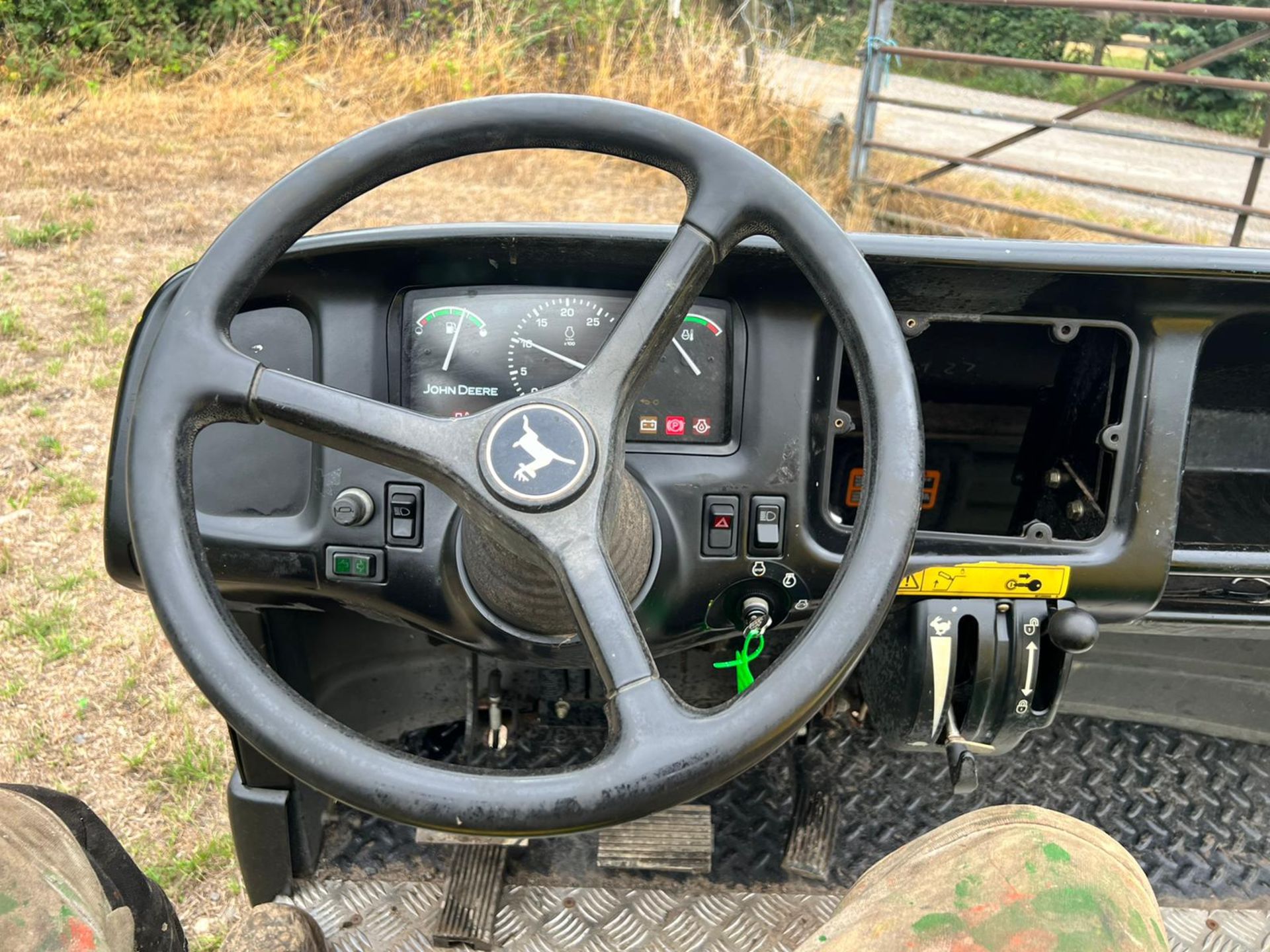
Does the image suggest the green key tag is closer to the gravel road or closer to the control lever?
the control lever

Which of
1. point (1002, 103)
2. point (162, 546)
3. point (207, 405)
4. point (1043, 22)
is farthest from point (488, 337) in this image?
point (1043, 22)

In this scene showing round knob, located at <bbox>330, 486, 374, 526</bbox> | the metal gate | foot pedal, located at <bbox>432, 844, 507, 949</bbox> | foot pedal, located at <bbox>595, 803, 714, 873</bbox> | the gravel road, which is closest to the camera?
round knob, located at <bbox>330, 486, 374, 526</bbox>

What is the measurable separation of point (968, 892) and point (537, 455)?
2.40 feet

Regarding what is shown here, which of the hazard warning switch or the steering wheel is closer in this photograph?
the steering wheel

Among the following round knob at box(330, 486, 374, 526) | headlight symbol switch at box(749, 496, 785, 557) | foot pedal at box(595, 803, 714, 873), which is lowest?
foot pedal at box(595, 803, 714, 873)

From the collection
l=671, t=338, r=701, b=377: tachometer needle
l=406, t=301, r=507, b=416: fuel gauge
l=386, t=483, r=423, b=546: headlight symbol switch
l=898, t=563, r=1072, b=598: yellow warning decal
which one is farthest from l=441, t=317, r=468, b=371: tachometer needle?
l=898, t=563, r=1072, b=598: yellow warning decal

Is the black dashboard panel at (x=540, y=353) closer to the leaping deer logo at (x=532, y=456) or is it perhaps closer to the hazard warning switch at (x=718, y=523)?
the hazard warning switch at (x=718, y=523)

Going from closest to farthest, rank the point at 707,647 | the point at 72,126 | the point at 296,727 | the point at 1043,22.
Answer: the point at 296,727 → the point at 707,647 → the point at 72,126 → the point at 1043,22

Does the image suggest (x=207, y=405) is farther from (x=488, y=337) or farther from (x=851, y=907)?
(x=851, y=907)

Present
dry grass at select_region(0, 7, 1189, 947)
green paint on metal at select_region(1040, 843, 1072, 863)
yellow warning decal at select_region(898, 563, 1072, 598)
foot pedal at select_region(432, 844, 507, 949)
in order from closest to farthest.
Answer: green paint on metal at select_region(1040, 843, 1072, 863)
yellow warning decal at select_region(898, 563, 1072, 598)
foot pedal at select_region(432, 844, 507, 949)
dry grass at select_region(0, 7, 1189, 947)

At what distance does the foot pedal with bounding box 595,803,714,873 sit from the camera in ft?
6.11

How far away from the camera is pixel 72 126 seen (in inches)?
242

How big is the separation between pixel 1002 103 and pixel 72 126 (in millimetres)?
7334

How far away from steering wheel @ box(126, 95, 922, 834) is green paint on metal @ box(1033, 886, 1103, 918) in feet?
1.47
